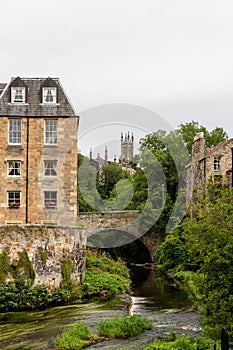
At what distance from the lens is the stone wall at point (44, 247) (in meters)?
28.2

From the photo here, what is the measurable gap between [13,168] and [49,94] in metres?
5.30

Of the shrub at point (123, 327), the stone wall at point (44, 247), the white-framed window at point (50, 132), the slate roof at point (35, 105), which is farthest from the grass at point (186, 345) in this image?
the slate roof at point (35, 105)

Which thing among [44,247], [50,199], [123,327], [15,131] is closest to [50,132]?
[15,131]

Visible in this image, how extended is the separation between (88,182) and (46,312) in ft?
122

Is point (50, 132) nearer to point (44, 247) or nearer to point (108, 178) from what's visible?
point (44, 247)

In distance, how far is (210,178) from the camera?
46.8 m

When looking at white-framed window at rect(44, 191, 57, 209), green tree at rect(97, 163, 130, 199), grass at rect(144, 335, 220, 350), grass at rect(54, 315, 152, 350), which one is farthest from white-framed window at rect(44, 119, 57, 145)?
grass at rect(144, 335, 220, 350)

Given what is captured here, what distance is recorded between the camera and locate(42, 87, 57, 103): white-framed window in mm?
39469

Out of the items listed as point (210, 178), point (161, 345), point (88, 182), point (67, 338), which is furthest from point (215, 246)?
point (88, 182)

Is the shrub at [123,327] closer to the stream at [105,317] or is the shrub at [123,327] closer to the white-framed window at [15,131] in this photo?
the stream at [105,317]

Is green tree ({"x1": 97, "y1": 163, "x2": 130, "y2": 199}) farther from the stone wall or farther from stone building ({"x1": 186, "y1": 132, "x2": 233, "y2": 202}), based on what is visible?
the stone wall

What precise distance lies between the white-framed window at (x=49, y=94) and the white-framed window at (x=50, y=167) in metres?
3.94

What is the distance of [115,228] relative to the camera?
50531 millimetres

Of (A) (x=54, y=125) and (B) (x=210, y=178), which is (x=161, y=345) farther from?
(B) (x=210, y=178)
